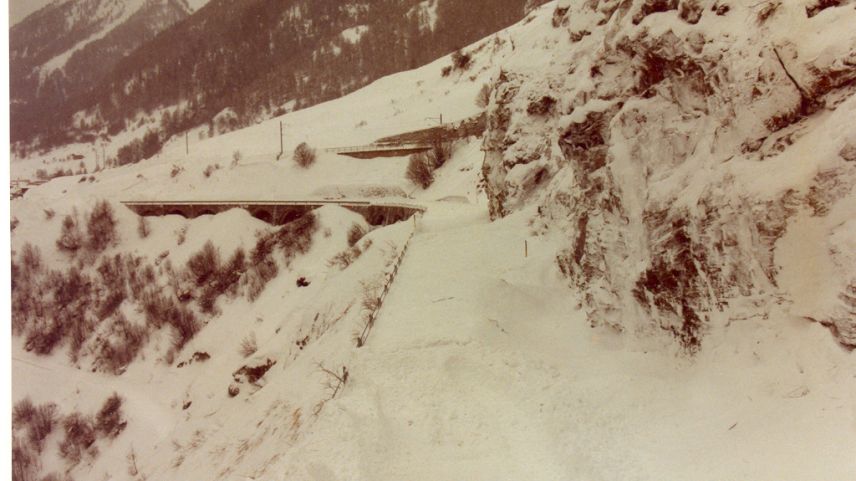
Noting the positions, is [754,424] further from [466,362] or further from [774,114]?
[466,362]

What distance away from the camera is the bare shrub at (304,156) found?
38375 millimetres

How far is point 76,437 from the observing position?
Answer: 60.3 feet

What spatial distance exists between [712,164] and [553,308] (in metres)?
3.68

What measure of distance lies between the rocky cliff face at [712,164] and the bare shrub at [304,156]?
30.0 m

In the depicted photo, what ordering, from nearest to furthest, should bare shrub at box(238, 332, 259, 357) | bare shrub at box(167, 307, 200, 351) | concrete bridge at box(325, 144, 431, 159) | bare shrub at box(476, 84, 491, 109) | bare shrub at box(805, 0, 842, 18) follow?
1. bare shrub at box(805, 0, 842, 18)
2. bare shrub at box(238, 332, 259, 357)
3. bare shrub at box(167, 307, 200, 351)
4. concrete bridge at box(325, 144, 431, 159)
5. bare shrub at box(476, 84, 491, 109)

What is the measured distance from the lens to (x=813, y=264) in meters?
5.58

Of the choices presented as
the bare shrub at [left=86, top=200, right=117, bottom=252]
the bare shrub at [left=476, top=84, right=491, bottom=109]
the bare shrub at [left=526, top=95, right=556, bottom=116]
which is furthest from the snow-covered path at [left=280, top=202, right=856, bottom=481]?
the bare shrub at [left=86, top=200, right=117, bottom=252]

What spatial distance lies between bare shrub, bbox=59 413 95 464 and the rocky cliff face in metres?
16.8

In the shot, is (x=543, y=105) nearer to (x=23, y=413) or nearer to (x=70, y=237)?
(x=23, y=413)

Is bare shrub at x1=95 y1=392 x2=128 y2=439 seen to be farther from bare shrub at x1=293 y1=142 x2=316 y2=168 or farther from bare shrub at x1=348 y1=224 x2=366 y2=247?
bare shrub at x1=293 y1=142 x2=316 y2=168

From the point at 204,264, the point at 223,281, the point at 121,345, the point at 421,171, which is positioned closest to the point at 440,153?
the point at 421,171

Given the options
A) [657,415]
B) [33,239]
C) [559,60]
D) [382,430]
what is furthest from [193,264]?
[657,415]

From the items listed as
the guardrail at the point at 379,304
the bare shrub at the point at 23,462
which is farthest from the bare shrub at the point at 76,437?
the guardrail at the point at 379,304

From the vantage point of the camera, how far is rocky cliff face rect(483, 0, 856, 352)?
5.59 meters
